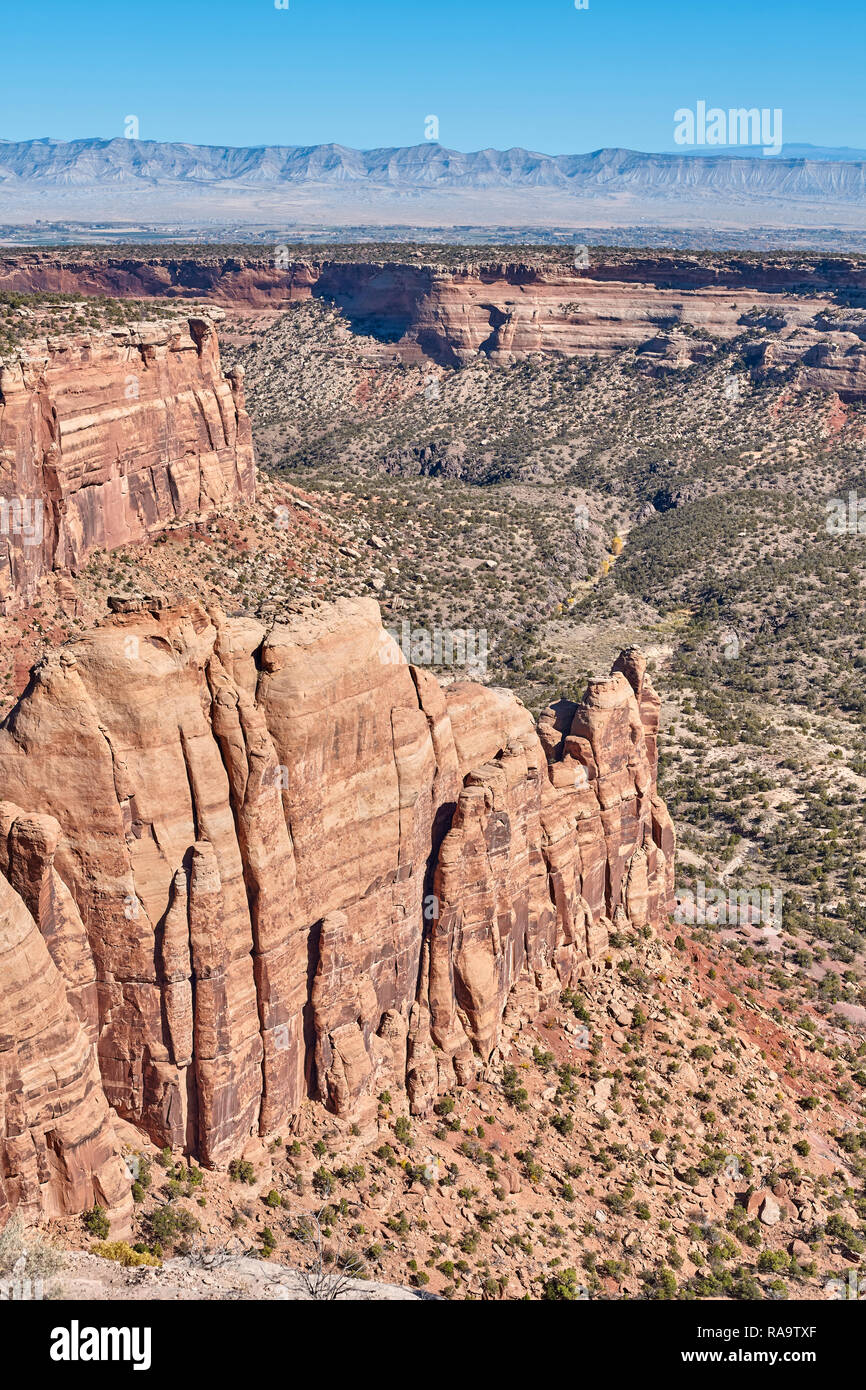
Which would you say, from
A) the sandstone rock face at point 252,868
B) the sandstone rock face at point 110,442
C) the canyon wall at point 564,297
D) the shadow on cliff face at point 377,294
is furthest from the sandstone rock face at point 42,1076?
the shadow on cliff face at point 377,294

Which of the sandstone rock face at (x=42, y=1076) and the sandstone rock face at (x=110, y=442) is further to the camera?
the sandstone rock face at (x=110, y=442)

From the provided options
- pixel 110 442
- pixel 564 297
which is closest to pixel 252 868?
pixel 110 442

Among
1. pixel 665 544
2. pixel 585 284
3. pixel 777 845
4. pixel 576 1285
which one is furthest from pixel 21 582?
pixel 585 284

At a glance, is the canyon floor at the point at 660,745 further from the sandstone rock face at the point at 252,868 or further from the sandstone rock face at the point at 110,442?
the sandstone rock face at the point at 110,442

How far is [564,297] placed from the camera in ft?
572

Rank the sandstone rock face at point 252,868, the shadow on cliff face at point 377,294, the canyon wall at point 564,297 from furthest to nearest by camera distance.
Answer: the shadow on cliff face at point 377,294 → the canyon wall at point 564,297 → the sandstone rock face at point 252,868

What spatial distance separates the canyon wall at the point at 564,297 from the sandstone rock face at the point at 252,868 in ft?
455

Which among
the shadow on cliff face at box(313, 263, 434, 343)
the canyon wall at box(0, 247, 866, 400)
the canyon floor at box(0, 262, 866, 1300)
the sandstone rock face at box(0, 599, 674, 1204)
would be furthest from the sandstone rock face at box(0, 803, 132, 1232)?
the shadow on cliff face at box(313, 263, 434, 343)

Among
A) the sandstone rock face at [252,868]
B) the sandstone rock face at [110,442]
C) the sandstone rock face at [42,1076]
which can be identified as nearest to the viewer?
the sandstone rock face at [42,1076]

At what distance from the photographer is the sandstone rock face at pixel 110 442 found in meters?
65.2

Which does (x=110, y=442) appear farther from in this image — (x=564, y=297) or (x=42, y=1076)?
(x=564, y=297)

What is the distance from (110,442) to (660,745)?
38.1m

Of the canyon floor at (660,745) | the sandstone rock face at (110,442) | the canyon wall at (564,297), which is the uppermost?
the canyon wall at (564,297)
